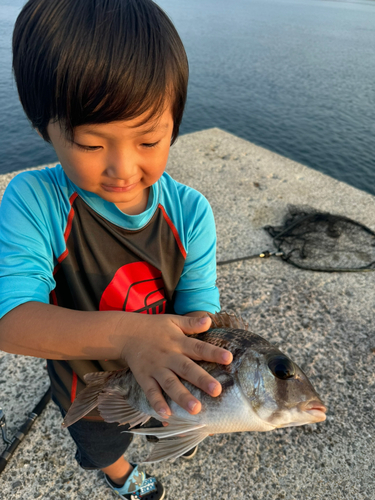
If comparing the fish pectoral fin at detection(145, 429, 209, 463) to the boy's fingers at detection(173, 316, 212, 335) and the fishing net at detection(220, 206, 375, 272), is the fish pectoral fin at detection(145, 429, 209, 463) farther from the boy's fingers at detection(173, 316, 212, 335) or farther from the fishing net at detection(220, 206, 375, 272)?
the fishing net at detection(220, 206, 375, 272)

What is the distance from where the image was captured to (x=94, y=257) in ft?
5.24

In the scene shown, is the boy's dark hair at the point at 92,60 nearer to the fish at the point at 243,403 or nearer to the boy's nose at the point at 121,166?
the boy's nose at the point at 121,166

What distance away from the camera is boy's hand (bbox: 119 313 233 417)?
1.14 metres

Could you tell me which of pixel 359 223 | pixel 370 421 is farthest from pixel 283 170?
pixel 370 421

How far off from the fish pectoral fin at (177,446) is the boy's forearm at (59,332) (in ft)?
1.33

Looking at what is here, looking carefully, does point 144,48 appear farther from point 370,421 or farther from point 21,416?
point 370,421

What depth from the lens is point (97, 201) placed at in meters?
1.56

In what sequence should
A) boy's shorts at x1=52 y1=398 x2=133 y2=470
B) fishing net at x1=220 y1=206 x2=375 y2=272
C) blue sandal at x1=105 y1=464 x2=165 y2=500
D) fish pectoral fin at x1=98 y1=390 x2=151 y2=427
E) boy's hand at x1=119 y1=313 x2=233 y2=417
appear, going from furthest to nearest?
1. fishing net at x1=220 y1=206 x2=375 y2=272
2. blue sandal at x1=105 y1=464 x2=165 y2=500
3. boy's shorts at x1=52 y1=398 x2=133 y2=470
4. fish pectoral fin at x1=98 y1=390 x2=151 y2=427
5. boy's hand at x1=119 y1=313 x2=233 y2=417

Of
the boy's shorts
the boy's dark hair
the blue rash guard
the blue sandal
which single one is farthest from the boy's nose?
the blue sandal

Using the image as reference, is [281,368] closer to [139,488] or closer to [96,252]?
[96,252]

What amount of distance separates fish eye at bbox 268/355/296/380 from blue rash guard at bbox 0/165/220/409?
572 millimetres

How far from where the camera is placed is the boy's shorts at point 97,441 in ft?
5.84

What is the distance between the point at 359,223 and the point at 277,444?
3130 mm

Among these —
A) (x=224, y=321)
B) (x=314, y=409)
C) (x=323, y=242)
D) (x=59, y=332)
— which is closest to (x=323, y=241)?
(x=323, y=242)
